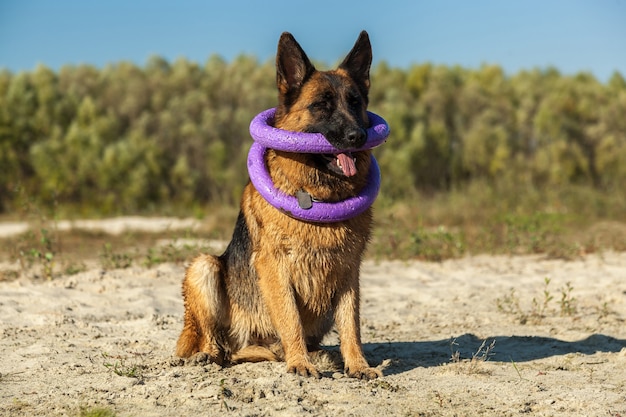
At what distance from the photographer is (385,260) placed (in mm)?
11969

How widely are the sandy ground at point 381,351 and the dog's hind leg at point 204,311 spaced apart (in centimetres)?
20

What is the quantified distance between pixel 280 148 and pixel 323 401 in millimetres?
1895

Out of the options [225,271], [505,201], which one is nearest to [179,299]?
[225,271]

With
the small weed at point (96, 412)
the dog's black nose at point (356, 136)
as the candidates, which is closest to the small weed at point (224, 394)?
the small weed at point (96, 412)

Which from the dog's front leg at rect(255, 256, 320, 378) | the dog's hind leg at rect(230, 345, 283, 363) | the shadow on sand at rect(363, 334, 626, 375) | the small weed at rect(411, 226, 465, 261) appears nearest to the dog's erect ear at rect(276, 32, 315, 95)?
the dog's front leg at rect(255, 256, 320, 378)

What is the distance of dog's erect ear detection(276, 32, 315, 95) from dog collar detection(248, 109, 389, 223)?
0.37m

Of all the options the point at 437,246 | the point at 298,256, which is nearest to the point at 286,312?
the point at 298,256

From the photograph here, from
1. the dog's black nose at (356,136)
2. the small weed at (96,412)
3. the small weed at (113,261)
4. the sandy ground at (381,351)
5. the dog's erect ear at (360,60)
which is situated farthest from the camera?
the small weed at (113,261)

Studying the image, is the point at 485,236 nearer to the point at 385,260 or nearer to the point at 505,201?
Answer: the point at 385,260

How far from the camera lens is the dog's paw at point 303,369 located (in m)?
5.38

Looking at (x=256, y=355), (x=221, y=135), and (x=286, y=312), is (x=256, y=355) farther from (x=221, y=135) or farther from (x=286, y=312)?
(x=221, y=135)

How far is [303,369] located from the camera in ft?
17.8

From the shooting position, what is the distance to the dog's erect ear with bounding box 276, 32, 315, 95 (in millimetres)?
5626

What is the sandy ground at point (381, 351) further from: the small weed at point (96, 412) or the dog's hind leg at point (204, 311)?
the dog's hind leg at point (204, 311)
